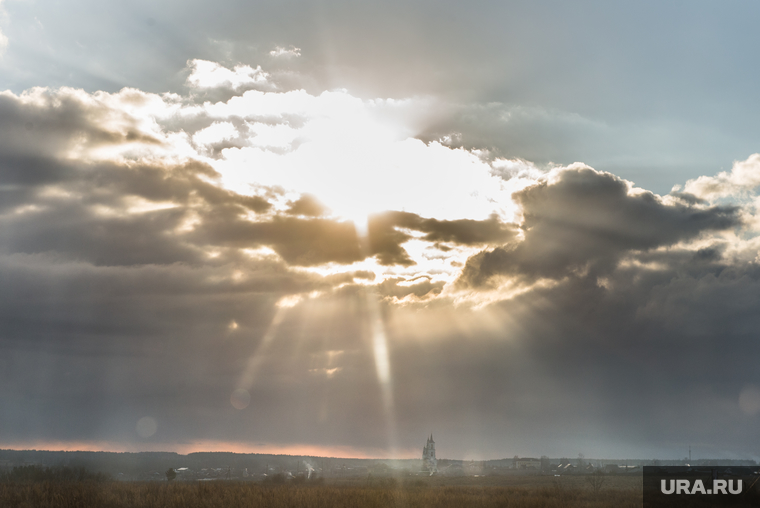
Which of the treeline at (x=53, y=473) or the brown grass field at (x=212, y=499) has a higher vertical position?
the brown grass field at (x=212, y=499)

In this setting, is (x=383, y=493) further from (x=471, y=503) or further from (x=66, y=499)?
(x=66, y=499)

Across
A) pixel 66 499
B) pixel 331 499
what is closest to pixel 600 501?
pixel 331 499

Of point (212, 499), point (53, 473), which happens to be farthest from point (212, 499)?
point (53, 473)

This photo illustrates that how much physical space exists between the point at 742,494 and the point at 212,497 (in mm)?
29732

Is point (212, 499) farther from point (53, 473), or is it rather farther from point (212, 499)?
point (53, 473)

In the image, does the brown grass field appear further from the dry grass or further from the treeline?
the treeline

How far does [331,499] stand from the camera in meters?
31.5

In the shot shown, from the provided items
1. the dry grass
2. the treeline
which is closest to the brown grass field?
the dry grass

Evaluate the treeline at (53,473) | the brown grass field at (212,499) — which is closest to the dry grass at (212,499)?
the brown grass field at (212,499)

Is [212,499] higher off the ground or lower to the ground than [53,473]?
higher

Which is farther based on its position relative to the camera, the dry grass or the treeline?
the treeline

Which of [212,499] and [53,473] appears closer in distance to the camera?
[212,499]

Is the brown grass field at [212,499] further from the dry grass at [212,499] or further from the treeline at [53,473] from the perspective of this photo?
the treeline at [53,473]

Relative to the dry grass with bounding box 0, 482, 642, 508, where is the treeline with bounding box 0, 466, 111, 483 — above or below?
below
